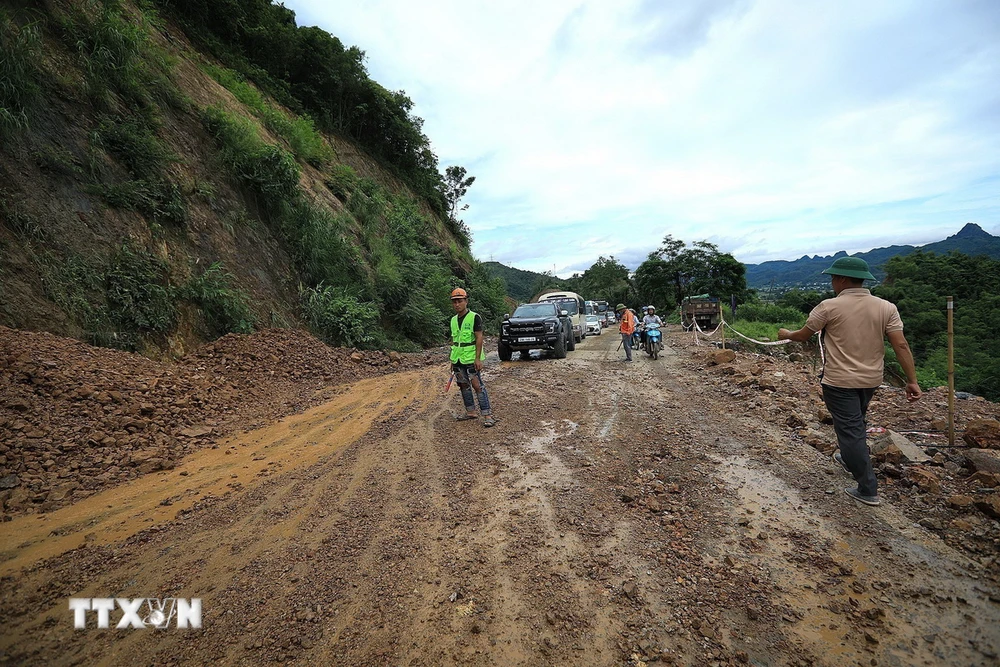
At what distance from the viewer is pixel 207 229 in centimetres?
874

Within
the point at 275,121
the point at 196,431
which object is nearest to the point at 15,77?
the point at 196,431

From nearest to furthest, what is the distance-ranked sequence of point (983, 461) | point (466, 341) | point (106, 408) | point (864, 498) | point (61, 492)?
point (864, 498) < point (983, 461) < point (61, 492) < point (106, 408) < point (466, 341)

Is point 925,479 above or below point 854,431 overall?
below

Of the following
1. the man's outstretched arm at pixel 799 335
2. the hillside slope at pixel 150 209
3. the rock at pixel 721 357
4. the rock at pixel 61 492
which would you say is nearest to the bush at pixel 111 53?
the hillside slope at pixel 150 209

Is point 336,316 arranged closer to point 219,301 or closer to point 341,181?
point 219,301

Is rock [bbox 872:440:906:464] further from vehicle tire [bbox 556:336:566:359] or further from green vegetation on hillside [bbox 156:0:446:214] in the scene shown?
green vegetation on hillside [bbox 156:0:446:214]

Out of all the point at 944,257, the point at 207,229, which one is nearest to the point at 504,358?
the point at 207,229

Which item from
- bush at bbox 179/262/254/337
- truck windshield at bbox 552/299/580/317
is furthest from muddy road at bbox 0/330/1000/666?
truck windshield at bbox 552/299/580/317

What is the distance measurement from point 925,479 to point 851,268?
1677 millimetres

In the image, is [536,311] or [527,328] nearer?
[527,328]

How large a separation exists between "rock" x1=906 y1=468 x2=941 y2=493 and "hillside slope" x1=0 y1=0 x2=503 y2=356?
8.91 meters

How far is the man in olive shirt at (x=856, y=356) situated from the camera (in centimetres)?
327

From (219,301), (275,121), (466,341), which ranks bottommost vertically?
(466,341)

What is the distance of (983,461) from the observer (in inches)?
135
